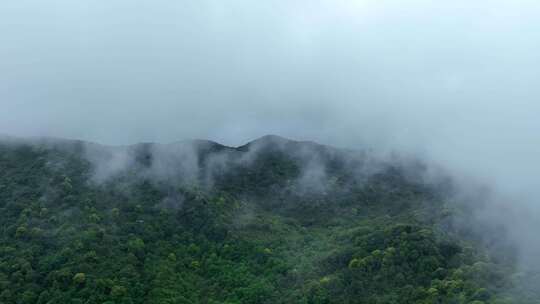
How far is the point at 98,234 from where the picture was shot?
136000mm

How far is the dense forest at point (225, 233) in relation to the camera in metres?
118

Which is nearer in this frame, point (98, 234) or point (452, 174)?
point (98, 234)

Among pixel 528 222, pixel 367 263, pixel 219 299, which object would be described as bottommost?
pixel 219 299

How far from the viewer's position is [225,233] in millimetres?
148000

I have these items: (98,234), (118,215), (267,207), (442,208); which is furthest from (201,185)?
(442,208)

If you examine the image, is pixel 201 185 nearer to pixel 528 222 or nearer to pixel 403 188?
pixel 403 188

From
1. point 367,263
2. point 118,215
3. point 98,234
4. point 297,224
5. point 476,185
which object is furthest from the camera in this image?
point 476,185

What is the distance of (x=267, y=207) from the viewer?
6860 inches

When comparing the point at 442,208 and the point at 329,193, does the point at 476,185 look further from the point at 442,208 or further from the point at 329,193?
the point at 329,193

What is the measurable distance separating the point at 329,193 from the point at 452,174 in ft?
131

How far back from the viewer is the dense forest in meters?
118

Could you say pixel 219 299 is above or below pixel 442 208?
below

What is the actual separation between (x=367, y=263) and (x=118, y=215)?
205 ft

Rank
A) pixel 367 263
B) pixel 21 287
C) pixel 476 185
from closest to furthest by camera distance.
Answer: pixel 21 287
pixel 367 263
pixel 476 185
